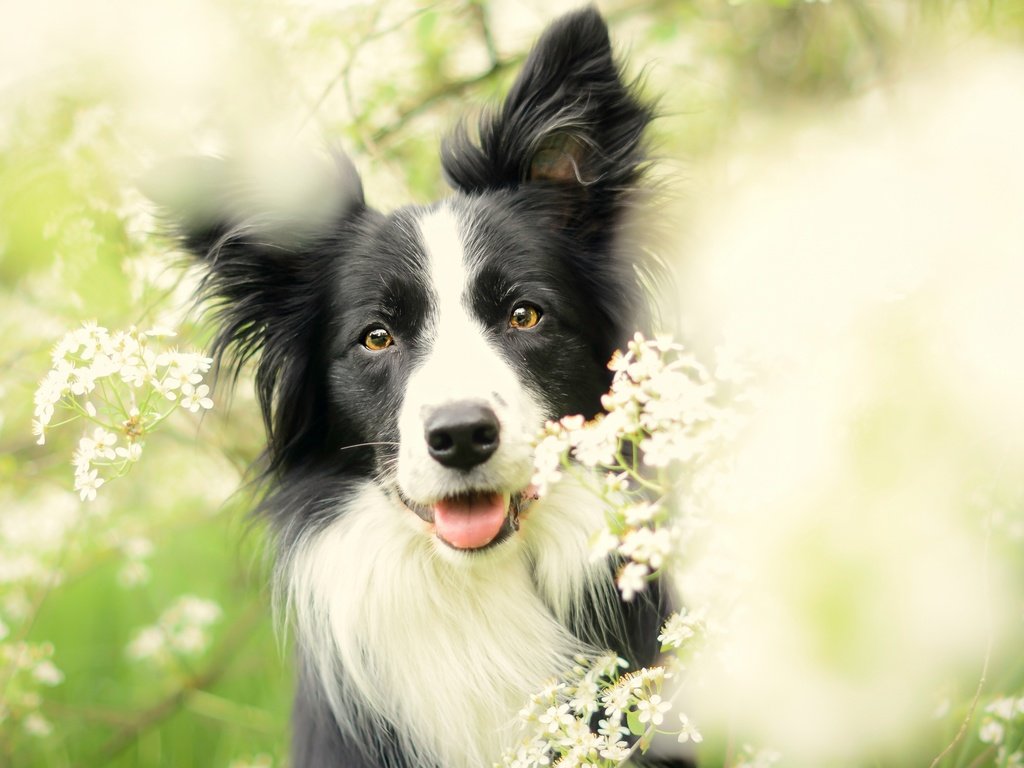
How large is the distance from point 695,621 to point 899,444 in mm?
546

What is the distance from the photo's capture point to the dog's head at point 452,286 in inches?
106

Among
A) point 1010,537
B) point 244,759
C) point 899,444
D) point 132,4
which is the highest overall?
point 132,4

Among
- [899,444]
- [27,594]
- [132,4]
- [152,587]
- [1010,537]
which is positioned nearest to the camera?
[899,444]

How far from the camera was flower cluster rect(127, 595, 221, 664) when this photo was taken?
4430 millimetres

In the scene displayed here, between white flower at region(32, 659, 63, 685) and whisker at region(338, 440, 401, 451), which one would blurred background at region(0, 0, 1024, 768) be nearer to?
white flower at region(32, 659, 63, 685)

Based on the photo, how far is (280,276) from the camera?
10.6ft

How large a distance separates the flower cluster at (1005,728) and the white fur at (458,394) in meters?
1.34

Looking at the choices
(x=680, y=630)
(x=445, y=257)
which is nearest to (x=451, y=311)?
(x=445, y=257)

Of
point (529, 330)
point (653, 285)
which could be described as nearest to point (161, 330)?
point (529, 330)

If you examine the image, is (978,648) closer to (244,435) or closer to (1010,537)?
(1010,537)

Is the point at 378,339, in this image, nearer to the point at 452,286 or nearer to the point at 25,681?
the point at 452,286

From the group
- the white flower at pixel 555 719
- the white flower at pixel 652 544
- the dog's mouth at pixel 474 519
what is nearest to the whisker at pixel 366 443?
the dog's mouth at pixel 474 519

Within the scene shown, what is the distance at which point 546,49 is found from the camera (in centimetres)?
287

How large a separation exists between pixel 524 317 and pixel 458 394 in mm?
538
